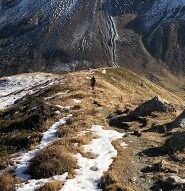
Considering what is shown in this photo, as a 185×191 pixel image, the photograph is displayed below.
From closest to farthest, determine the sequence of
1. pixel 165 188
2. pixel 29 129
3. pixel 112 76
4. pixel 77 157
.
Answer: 1. pixel 165 188
2. pixel 77 157
3. pixel 29 129
4. pixel 112 76

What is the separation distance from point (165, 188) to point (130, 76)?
291 ft

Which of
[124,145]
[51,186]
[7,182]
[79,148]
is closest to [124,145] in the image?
[124,145]

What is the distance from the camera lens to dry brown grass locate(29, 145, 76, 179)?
27.2 m

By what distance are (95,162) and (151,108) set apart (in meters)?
15.6

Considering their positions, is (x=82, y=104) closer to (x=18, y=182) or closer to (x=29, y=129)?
(x=29, y=129)

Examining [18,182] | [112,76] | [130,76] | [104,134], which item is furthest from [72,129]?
[130,76]

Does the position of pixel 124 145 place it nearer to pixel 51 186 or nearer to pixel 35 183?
pixel 35 183

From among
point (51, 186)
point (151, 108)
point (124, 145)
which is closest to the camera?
point (51, 186)

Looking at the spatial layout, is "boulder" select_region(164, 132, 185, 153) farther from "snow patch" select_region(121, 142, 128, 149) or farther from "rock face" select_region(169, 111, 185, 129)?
"rock face" select_region(169, 111, 185, 129)

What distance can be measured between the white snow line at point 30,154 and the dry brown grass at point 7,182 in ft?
2.03

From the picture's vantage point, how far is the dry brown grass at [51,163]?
2723 centimetres

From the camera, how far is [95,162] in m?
28.7

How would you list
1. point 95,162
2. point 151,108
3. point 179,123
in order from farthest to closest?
point 151,108, point 179,123, point 95,162

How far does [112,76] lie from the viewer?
101 meters
